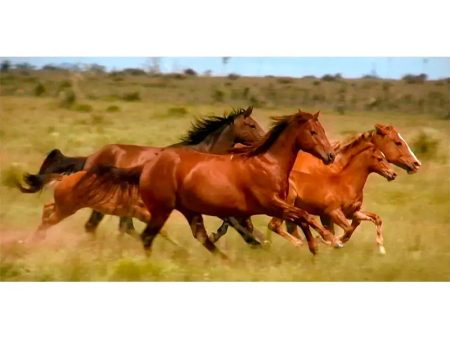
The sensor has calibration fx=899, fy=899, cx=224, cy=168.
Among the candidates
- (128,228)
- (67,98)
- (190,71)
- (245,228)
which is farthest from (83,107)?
(245,228)

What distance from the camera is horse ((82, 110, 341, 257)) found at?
5.73 metres

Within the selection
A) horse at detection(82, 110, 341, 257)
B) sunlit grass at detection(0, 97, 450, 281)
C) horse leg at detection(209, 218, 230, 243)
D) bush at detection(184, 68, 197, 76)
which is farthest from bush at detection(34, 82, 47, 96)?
horse leg at detection(209, 218, 230, 243)

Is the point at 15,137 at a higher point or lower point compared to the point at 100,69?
lower

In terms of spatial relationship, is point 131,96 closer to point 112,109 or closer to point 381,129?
point 112,109

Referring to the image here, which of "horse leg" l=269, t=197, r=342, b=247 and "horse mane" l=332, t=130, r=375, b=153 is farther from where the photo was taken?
"horse mane" l=332, t=130, r=375, b=153

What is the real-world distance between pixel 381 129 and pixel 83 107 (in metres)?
1.96

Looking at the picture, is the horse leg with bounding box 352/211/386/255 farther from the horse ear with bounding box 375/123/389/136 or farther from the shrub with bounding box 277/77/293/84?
the shrub with bounding box 277/77/293/84

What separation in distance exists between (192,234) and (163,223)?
0.20m

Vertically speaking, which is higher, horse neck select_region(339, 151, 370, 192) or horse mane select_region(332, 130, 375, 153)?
horse mane select_region(332, 130, 375, 153)

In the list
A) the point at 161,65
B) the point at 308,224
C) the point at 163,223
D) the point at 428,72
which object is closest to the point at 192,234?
the point at 163,223

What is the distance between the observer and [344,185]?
5.95 m

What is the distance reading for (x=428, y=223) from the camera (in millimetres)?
5855

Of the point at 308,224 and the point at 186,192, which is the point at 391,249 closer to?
the point at 308,224

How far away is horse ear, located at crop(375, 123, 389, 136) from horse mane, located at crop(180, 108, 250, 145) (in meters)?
0.88
